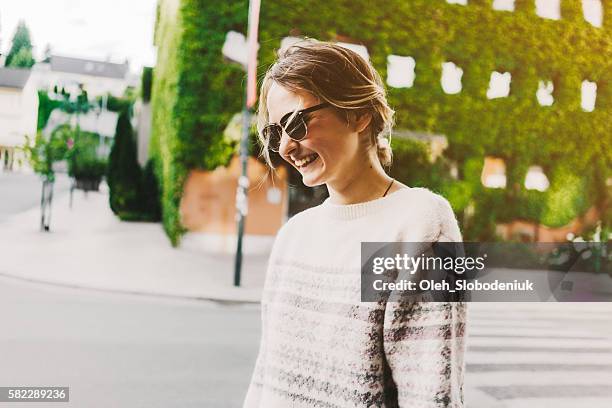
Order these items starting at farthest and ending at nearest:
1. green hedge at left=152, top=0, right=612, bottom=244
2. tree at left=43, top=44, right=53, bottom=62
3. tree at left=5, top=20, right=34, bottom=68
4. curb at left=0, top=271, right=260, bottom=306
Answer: green hedge at left=152, top=0, right=612, bottom=244
curb at left=0, top=271, right=260, bottom=306
tree at left=43, top=44, right=53, bottom=62
tree at left=5, top=20, right=34, bottom=68

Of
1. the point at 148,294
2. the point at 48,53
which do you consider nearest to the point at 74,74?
the point at 48,53

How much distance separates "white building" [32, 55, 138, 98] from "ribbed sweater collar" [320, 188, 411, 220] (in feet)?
7.61

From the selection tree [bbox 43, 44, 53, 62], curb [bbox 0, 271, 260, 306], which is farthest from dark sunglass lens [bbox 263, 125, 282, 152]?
curb [bbox 0, 271, 260, 306]

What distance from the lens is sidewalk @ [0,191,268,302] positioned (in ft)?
17.3

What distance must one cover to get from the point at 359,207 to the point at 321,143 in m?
0.12

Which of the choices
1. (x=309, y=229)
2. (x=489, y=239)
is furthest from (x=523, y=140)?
(x=309, y=229)

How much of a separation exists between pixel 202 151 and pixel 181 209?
3.14ft

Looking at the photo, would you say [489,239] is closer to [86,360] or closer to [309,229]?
[86,360]

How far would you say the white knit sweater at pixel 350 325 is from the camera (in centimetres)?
73

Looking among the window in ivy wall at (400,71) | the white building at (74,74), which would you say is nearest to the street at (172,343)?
the white building at (74,74)

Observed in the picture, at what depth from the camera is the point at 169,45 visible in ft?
31.6

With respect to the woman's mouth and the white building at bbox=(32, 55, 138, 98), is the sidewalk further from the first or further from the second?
the woman's mouth

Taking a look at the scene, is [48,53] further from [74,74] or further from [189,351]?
[189,351]

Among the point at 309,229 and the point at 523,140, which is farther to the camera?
the point at 523,140
